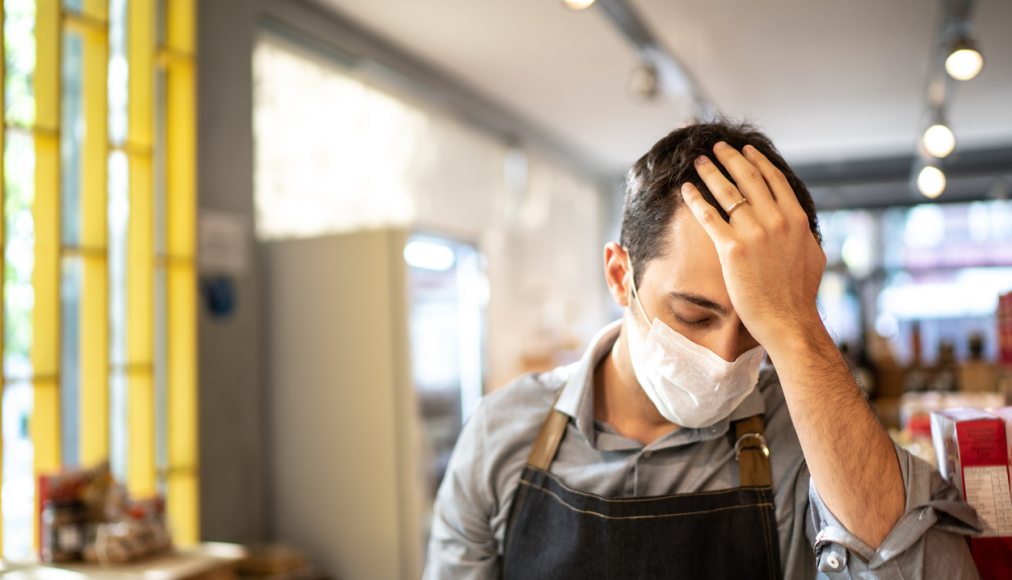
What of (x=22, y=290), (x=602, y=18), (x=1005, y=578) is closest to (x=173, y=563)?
(x=22, y=290)

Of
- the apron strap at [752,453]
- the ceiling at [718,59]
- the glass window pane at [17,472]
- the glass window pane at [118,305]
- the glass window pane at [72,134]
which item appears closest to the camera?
the apron strap at [752,453]

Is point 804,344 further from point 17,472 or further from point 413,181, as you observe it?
point 413,181

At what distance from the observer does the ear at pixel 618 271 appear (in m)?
1.49

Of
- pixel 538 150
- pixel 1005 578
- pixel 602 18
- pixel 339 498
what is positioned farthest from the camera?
pixel 538 150

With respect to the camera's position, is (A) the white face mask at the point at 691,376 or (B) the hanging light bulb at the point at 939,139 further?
(B) the hanging light bulb at the point at 939,139

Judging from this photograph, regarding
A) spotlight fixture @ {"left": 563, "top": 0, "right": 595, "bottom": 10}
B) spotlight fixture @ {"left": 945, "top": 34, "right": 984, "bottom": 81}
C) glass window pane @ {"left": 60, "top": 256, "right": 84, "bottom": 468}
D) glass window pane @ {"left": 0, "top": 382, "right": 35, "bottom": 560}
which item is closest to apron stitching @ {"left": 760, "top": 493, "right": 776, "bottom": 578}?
spotlight fixture @ {"left": 563, "top": 0, "right": 595, "bottom": 10}

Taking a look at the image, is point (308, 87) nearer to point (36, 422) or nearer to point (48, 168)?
point (48, 168)

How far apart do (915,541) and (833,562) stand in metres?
0.11

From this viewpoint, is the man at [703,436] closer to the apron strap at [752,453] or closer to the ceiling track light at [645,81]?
the apron strap at [752,453]

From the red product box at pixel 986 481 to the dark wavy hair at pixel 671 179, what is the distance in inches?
14.5

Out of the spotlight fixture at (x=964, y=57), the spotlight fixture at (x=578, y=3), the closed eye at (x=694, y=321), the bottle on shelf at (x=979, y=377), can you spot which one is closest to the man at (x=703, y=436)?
the closed eye at (x=694, y=321)

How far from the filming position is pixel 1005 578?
123cm

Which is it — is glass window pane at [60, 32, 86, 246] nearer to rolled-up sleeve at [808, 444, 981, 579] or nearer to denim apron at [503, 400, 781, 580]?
denim apron at [503, 400, 781, 580]

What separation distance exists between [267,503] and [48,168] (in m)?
1.75
